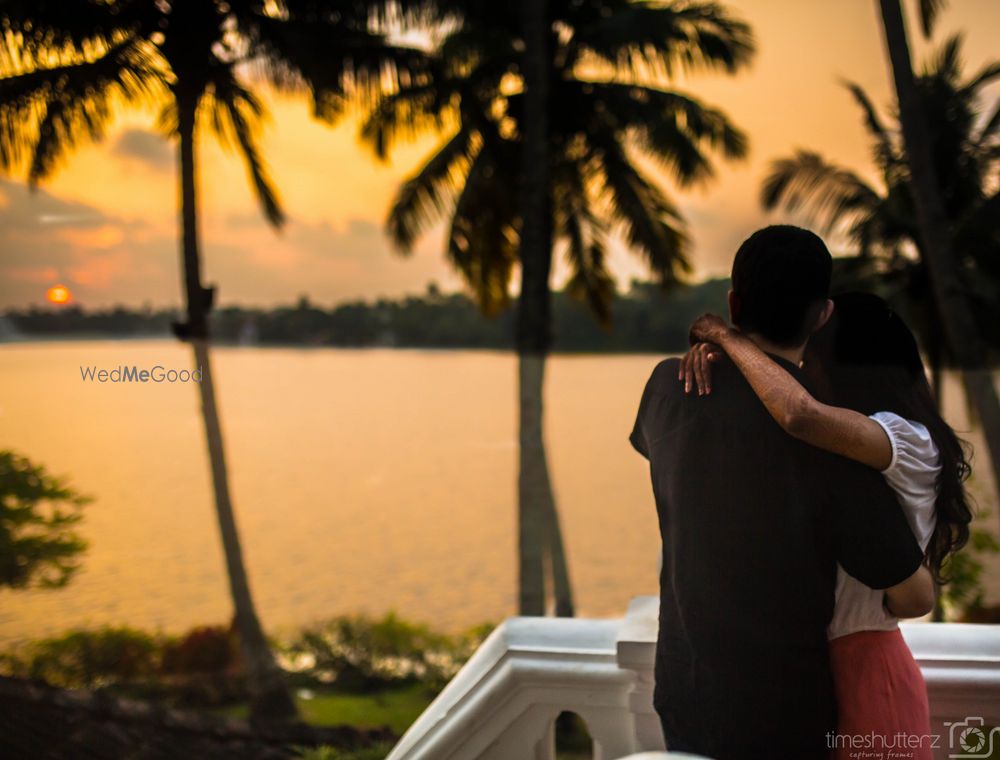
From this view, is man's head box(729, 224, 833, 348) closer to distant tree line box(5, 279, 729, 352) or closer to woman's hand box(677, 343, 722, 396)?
woman's hand box(677, 343, 722, 396)

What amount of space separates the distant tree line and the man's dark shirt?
541 cm

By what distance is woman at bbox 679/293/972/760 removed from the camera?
4.36 ft

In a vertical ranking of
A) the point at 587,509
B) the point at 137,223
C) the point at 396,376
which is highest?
the point at 137,223

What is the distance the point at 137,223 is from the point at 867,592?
8935mm

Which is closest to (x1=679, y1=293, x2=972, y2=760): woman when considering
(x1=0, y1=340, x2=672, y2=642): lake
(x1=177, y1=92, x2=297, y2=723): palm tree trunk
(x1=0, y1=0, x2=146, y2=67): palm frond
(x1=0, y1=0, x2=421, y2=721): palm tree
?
(x1=0, y1=0, x2=421, y2=721): palm tree

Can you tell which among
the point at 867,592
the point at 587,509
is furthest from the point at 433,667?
the point at 867,592

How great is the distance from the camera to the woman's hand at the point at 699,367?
1.40m

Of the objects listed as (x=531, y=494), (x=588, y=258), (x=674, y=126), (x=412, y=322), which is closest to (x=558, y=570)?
(x=531, y=494)

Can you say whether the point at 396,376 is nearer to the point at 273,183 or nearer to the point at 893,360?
the point at 273,183

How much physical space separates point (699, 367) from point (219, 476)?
8.94m

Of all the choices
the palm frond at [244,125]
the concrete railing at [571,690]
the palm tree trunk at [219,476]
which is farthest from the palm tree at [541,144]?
the concrete railing at [571,690]

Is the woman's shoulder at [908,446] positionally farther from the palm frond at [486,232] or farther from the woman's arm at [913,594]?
the palm frond at [486,232]

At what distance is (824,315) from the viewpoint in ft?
4.81

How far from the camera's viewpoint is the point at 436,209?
1052cm
